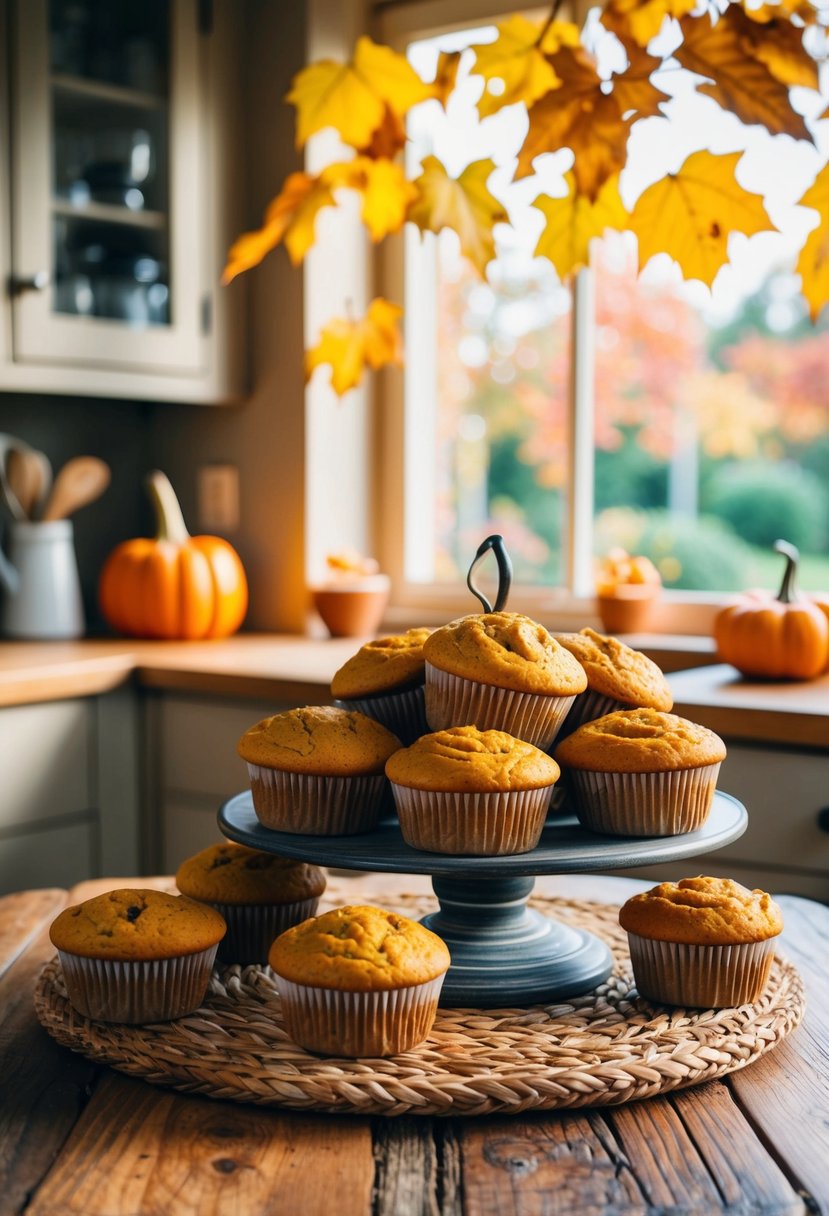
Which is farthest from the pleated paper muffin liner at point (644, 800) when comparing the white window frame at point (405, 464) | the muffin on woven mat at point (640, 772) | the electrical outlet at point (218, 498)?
the electrical outlet at point (218, 498)

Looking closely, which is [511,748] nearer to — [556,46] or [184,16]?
[556,46]

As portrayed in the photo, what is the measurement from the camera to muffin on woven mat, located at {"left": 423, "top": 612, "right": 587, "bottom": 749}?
0.98 metres

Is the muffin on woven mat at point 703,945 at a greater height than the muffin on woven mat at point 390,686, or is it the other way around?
the muffin on woven mat at point 390,686

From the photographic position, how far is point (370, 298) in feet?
9.50

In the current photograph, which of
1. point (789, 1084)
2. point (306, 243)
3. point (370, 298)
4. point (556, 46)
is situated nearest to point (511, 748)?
point (789, 1084)

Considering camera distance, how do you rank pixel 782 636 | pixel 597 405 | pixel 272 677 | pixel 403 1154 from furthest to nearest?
pixel 597 405 < pixel 272 677 < pixel 782 636 < pixel 403 1154

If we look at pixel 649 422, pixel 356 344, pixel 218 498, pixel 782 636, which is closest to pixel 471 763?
pixel 782 636

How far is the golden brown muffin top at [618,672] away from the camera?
3.43ft

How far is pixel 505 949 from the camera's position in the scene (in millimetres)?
995

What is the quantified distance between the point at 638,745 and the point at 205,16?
7.25 ft

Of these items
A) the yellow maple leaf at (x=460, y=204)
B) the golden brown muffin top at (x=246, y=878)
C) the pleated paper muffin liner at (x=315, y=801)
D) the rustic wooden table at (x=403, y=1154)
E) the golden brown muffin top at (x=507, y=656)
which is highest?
the yellow maple leaf at (x=460, y=204)

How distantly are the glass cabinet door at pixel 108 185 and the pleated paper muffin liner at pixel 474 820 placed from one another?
1759 mm

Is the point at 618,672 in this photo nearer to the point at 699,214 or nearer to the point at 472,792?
the point at 472,792

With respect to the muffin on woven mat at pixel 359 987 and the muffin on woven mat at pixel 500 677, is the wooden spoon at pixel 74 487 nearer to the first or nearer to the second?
the muffin on woven mat at pixel 500 677
